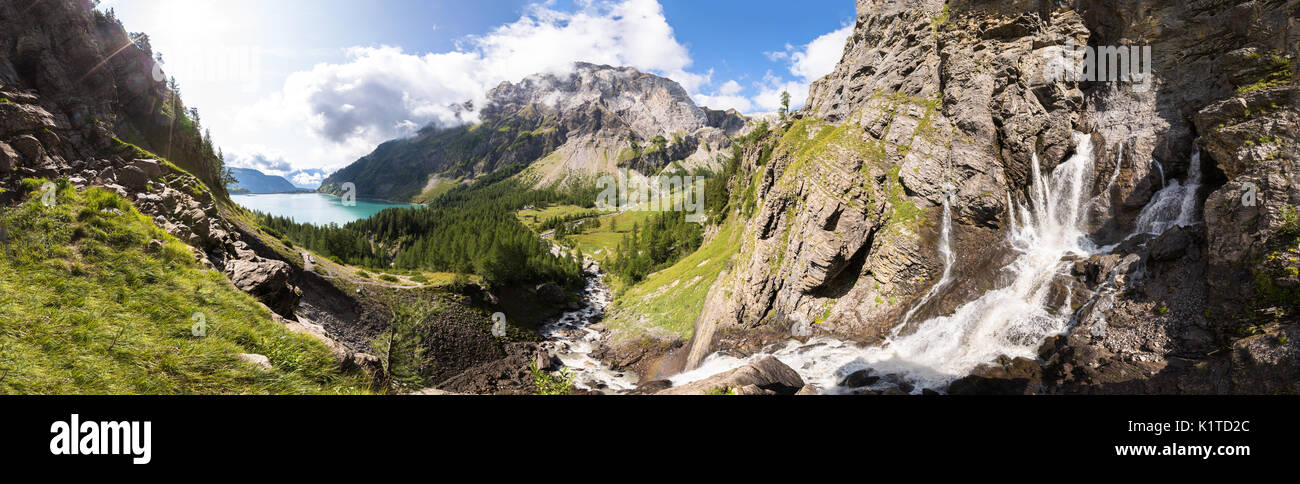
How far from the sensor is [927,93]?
41000 millimetres

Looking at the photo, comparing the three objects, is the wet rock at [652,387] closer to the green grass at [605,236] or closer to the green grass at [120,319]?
the green grass at [120,319]

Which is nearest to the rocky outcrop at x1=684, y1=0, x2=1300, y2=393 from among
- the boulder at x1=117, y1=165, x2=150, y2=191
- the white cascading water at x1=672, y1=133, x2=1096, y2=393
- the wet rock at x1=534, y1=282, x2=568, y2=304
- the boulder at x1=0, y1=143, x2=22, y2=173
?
the white cascading water at x1=672, y1=133, x2=1096, y2=393

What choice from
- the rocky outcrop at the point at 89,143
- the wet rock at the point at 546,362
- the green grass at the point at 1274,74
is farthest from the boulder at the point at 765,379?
the green grass at the point at 1274,74

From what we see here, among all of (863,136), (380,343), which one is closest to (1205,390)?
(863,136)

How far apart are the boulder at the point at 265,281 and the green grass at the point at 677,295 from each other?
34.8 m

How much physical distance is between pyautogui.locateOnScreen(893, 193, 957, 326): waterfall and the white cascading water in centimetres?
136

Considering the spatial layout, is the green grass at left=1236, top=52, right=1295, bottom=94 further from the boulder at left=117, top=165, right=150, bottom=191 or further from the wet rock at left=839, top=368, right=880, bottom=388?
the boulder at left=117, top=165, right=150, bottom=191

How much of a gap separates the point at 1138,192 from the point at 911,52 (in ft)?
88.7

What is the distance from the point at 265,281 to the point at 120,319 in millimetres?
11222

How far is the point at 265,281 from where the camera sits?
20328mm

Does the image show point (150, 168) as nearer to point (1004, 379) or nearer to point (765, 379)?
point (765, 379)

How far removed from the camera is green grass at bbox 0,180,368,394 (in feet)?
27.5
